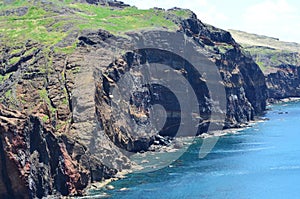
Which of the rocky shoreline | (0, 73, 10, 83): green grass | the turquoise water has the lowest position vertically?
the turquoise water

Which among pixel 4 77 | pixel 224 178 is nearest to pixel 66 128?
pixel 4 77

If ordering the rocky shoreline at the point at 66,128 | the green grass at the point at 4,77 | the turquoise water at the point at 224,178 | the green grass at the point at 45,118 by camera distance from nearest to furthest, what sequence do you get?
the rocky shoreline at the point at 66,128 → the turquoise water at the point at 224,178 → the green grass at the point at 45,118 → the green grass at the point at 4,77

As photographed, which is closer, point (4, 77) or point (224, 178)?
point (224, 178)

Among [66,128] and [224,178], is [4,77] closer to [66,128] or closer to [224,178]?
[66,128]

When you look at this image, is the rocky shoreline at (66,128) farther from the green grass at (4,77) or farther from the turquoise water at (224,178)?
the turquoise water at (224,178)

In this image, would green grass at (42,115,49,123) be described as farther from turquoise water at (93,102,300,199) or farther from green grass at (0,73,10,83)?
green grass at (0,73,10,83)

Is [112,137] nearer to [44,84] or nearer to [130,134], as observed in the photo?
[130,134]

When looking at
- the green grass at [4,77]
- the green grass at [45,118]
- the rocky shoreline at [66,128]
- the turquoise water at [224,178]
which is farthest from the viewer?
the green grass at [4,77]

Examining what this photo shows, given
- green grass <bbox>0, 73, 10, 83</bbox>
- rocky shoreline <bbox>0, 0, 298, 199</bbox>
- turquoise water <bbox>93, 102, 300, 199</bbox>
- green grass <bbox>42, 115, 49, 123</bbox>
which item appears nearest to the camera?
rocky shoreline <bbox>0, 0, 298, 199</bbox>

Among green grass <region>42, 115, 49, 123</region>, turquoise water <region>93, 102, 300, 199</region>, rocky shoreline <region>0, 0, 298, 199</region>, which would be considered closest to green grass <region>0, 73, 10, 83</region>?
rocky shoreline <region>0, 0, 298, 199</region>

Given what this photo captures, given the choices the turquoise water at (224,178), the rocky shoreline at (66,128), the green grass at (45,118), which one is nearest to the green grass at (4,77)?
the rocky shoreline at (66,128)

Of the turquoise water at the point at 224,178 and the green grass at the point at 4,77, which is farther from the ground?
the green grass at the point at 4,77
